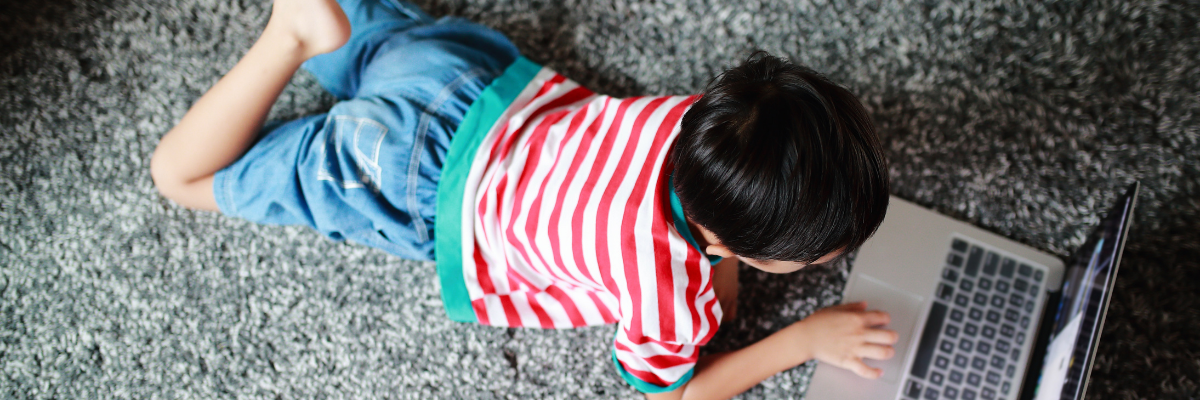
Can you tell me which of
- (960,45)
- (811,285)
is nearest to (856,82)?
(960,45)

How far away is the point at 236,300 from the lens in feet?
2.98

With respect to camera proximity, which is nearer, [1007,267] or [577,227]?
[577,227]

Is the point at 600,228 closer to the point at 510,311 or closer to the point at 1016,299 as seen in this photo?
the point at 510,311

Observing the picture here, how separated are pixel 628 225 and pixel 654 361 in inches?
7.2

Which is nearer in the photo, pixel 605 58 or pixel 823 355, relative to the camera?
pixel 823 355

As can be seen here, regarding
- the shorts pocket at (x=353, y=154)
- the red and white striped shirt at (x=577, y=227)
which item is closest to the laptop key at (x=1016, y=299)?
the red and white striped shirt at (x=577, y=227)

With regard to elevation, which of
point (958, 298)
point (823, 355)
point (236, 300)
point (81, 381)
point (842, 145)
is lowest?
point (81, 381)

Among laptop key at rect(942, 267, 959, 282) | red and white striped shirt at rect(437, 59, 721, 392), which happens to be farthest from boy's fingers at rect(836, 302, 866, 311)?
red and white striped shirt at rect(437, 59, 721, 392)

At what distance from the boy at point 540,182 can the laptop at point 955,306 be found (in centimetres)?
4

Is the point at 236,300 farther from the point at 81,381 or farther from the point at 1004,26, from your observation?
the point at 1004,26

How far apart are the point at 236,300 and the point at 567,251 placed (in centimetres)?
53

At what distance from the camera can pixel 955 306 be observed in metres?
0.83

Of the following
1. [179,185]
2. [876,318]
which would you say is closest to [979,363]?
[876,318]

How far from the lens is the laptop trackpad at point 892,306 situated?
81cm
